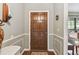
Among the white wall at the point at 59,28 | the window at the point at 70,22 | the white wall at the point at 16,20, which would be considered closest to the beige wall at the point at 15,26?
the white wall at the point at 16,20

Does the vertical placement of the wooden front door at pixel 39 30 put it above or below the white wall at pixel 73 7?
below

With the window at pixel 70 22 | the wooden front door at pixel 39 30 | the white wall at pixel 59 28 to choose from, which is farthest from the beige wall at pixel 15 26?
the window at pixel 70 22

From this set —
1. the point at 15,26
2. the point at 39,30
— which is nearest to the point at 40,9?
the point at 39,30

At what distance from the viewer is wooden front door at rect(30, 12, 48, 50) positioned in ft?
7.49

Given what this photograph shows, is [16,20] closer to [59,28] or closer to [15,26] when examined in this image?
[15,26]

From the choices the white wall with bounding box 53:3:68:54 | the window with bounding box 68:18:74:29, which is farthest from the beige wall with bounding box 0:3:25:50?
the window with bounding box 68:18:74:29

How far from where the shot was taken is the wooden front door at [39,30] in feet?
7.49

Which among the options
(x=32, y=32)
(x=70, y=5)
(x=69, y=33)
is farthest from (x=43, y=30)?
(x=70, y=5)

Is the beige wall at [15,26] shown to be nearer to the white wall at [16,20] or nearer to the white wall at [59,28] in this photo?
the white wall at [16,20]

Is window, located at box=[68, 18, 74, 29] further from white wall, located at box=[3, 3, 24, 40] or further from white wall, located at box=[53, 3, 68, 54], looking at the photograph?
white wall, located at box=[3, 3, 24, 40]
